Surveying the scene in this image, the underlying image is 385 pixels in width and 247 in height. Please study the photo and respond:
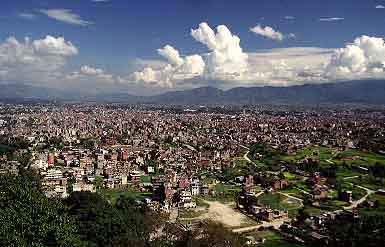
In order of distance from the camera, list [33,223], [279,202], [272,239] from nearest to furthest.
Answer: [33,223]
[272,239]
[279,202]

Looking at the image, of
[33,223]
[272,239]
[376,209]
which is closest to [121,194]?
[272,239]

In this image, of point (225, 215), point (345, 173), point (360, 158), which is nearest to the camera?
point (225, 215)

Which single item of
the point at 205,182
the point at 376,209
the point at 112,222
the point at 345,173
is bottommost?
the point at 376,209

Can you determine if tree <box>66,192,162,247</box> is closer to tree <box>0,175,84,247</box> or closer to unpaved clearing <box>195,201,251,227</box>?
tree <box>0,175,84,247</box>

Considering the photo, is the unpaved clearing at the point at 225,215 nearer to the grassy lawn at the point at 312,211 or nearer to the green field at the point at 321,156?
the grassy lawn at the point at 312,211

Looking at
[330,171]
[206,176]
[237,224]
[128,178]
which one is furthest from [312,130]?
[237,224]

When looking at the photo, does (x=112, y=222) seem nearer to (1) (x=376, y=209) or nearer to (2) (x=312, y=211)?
(2) (x=312, y=211)

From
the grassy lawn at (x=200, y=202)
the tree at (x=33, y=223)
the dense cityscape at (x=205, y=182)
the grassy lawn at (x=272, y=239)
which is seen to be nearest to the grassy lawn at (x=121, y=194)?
the dense cityscape at (x=205, y=182)

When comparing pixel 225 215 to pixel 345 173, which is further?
pixel 345 173

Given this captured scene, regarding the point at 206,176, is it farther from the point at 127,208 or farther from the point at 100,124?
the point at 100,124
